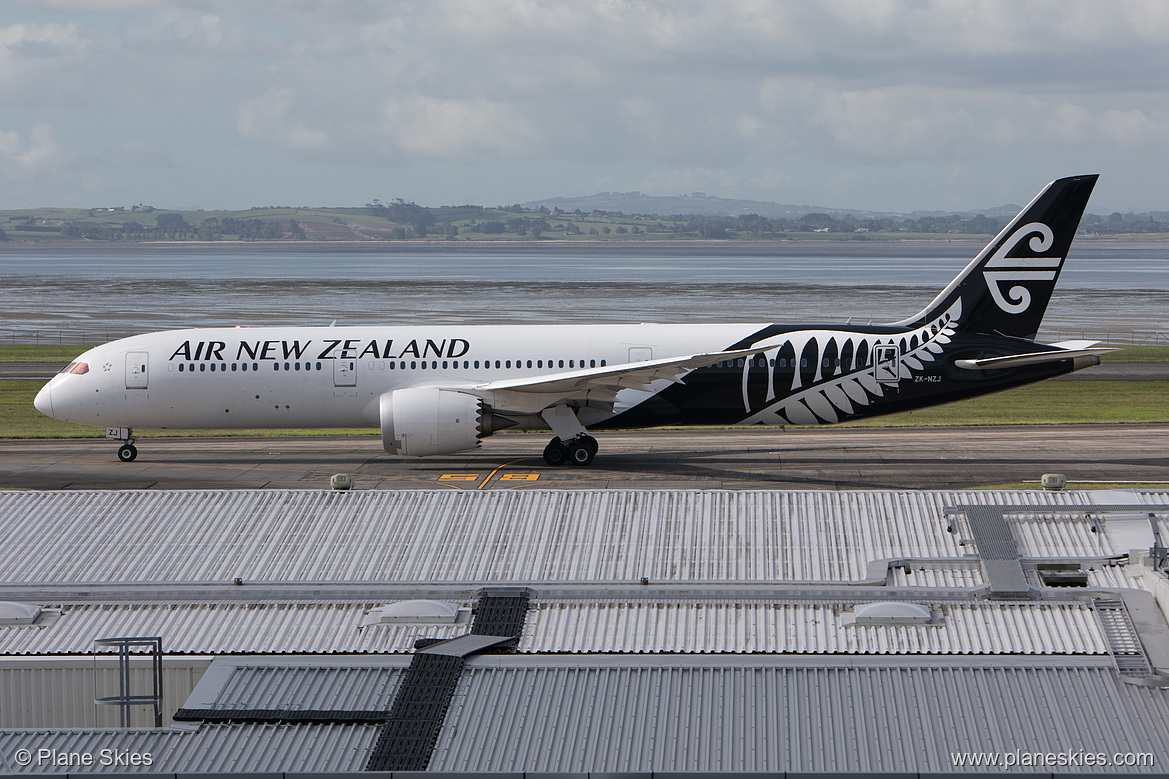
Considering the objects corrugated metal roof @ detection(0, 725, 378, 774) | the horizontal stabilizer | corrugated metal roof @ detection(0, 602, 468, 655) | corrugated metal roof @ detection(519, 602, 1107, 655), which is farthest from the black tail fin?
corrugated metal roof @ detection(0, 725, 378, 774)

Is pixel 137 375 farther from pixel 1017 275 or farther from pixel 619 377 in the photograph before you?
pixel 1017 275

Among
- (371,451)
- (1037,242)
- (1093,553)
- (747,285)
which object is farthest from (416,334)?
(747,285)

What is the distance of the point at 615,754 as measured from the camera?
1466 centimetres

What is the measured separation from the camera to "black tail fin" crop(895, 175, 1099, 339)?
135ft

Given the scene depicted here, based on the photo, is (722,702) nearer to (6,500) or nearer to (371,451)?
(6,500)

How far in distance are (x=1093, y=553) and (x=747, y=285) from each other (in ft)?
530

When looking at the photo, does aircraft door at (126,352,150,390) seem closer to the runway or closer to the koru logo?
the runway

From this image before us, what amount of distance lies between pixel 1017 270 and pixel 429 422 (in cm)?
2143

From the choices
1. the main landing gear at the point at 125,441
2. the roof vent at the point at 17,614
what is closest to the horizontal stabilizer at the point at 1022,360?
the main landing gear at the point at 125,441

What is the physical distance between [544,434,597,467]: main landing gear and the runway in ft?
1.48

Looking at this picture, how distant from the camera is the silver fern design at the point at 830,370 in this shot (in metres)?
40.5

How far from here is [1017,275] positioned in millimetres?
41406

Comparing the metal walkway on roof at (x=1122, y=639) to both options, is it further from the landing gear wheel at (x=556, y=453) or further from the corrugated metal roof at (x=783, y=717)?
the landing gear wheel at (x=556, y=453)

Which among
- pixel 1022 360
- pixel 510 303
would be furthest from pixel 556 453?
pixel 510 303
